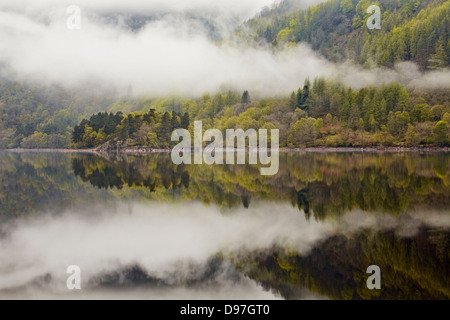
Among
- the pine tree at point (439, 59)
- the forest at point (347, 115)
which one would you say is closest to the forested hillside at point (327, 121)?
the forest at point (347, 115)

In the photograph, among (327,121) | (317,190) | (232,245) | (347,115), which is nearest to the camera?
(232,245)

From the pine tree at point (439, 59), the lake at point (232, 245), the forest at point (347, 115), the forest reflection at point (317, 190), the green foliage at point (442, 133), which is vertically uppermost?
the pine tree at point (439, 59)

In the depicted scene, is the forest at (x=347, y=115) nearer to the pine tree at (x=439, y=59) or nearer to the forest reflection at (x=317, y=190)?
the pine tree at (x=439, y=59)

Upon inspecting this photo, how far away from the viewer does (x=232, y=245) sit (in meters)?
16.1

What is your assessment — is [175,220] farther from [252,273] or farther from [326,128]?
[326,128]

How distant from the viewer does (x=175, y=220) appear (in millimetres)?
21000

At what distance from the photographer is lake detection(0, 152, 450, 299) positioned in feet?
39.9

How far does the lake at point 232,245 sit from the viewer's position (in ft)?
39.9

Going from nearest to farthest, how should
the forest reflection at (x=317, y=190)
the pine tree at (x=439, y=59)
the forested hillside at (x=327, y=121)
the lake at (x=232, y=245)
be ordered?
the lake at (x=232, y=245)
the forest reflection at (x=317, y=190)
the forested hillside at (x=327, y=121)
the pine tree at (x=439, y=59)

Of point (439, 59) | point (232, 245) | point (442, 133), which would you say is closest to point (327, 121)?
point (442, 133)

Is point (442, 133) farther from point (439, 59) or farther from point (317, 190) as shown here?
point (317, 190)

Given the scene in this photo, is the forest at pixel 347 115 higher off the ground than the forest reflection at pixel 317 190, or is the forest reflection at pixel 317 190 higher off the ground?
the forest at pixel 347 115
